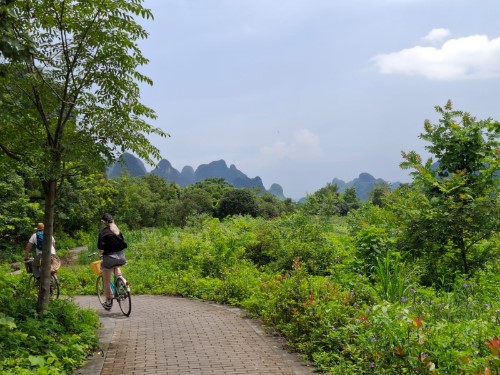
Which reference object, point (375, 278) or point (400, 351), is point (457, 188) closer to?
point (375, 278)

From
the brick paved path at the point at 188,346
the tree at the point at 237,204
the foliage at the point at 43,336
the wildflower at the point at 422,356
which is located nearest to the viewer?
the wildflower at the point at 422,356

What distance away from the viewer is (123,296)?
9.12 meters

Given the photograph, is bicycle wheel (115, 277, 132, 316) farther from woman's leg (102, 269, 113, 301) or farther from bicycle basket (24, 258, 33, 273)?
bicycle basket (24, 258, 33, 273)

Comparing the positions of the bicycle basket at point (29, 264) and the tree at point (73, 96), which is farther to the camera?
the bicycle basket at point (29, 264)

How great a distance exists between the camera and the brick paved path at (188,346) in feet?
18.8

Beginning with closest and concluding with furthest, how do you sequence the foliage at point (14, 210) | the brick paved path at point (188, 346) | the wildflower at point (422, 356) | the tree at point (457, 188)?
1. the wildflower at point (422, 356)
2. the brick paved path at point (188, 346)
3. the tree at point (457, 188)
4. the foliage at point (14, 210)

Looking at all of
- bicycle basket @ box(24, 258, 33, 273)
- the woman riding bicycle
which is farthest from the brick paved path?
bicycle basket @ box(24, 258, 33, 273)

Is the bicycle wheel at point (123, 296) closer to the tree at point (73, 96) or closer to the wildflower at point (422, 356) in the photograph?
→ the tree at point (73, 96)

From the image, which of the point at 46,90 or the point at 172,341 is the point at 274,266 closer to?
the point at 172,341

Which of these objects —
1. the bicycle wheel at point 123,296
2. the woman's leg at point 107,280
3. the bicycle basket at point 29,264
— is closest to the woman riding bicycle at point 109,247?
the woman's leg at point 107,280

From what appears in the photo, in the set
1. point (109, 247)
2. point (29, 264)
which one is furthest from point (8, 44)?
point (29, 264)

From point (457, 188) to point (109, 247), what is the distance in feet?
23.3

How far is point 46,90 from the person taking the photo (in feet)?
24.4

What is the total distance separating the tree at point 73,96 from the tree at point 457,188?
565 cm
